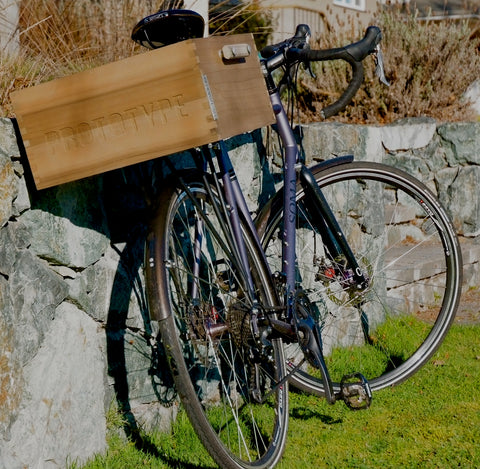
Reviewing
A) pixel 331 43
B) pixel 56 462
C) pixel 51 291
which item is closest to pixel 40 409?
pixel 56 462

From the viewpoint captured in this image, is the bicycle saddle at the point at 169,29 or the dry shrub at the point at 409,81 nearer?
the bicycle saddle at the point at 169,29

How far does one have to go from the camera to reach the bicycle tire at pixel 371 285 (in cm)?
352

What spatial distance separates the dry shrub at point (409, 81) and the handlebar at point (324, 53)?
2.59 m

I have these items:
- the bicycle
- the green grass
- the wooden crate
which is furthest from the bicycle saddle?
the green grass

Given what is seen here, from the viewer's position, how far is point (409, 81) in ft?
19.9

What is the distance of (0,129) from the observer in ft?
8.14

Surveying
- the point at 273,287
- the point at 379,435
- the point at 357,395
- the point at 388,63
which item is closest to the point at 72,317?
the point at 273,287

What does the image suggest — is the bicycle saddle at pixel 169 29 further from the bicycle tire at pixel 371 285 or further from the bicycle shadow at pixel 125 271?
the bicycle tire at pixel 371 285

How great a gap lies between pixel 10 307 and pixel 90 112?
65cm

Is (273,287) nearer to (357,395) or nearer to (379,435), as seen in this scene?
(357,395)

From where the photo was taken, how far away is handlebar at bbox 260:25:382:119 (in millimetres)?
3023

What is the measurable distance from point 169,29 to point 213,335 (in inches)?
41.4

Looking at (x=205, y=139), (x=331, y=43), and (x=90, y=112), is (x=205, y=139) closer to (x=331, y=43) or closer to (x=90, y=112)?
(x=90, y=112)

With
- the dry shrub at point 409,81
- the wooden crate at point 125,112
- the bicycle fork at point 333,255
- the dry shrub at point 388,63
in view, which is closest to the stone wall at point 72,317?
the wooden crate at point 125,112
